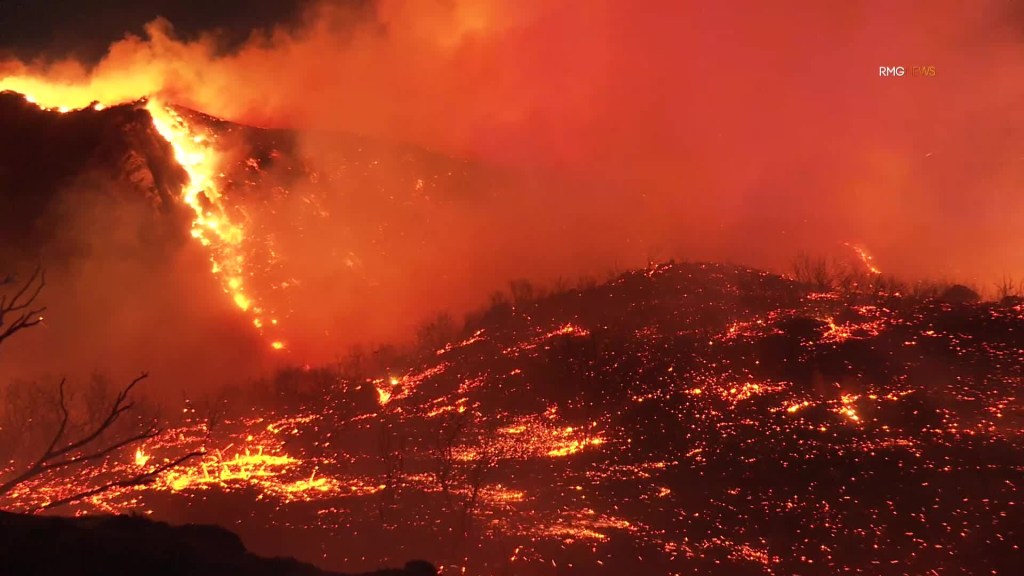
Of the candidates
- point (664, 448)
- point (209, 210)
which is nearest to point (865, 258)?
point (664, 448)

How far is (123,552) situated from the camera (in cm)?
427

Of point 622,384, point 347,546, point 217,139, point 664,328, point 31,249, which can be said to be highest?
point 217,139

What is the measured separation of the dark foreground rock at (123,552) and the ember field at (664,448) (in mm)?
5668

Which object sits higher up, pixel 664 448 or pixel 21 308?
pixel 21 308

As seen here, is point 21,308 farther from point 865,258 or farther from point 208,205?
point 865,258

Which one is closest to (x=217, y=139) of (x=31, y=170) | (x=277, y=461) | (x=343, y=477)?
(x=31, y=170)

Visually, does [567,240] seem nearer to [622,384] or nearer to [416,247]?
[416,247]

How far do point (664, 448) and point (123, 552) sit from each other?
11.1 metres

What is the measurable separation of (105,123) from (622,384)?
93.2ft

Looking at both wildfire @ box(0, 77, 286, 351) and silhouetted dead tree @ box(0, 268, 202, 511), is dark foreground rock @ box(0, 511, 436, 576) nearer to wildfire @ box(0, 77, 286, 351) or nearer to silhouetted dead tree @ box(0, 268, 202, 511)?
silhouetted dead tree @ box(0, 268, 202, 511)

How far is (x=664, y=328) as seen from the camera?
60.8 feet

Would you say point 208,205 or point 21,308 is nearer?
point 21,308

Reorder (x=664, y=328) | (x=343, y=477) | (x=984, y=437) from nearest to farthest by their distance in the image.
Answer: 1. (x=984, y=437)
2. (x=343, y=477)
3. (x=664, y=328)

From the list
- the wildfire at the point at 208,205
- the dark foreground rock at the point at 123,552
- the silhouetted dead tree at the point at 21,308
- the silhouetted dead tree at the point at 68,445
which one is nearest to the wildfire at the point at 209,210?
the wildfire at the point at 208,205
